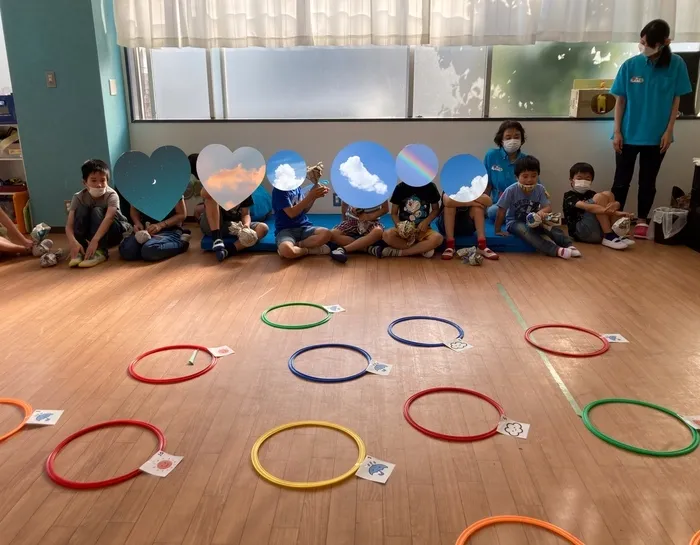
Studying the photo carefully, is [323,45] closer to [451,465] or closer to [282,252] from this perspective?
[282,252]

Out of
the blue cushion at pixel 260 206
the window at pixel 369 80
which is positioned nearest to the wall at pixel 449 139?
the window at pixel 369 80

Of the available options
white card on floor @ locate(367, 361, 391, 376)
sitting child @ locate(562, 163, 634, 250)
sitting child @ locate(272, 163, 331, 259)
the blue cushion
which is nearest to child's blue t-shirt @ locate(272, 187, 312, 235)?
sitting child @ locate(272, 163, 331, 259)

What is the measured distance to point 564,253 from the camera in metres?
4.72

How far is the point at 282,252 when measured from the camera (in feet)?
15.2

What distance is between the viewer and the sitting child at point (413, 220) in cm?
469

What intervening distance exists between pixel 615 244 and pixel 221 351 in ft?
12.0

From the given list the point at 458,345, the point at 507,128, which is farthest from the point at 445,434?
the point at 507,128

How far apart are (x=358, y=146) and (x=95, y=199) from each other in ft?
7.43

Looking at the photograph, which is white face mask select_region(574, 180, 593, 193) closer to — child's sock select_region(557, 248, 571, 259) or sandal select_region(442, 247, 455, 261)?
child's sock select_region(557, 248, 571, 259)

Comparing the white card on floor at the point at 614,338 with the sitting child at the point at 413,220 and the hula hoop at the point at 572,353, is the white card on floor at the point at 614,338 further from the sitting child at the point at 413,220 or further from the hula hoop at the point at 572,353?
the sitting child at the point at 413,220

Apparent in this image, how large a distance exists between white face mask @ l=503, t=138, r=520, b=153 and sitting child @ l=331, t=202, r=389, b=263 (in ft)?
4.91

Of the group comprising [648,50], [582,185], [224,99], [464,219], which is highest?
[648,50]

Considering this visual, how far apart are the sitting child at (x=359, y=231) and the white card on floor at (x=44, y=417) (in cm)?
270

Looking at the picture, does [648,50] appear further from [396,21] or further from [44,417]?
[44,417]
